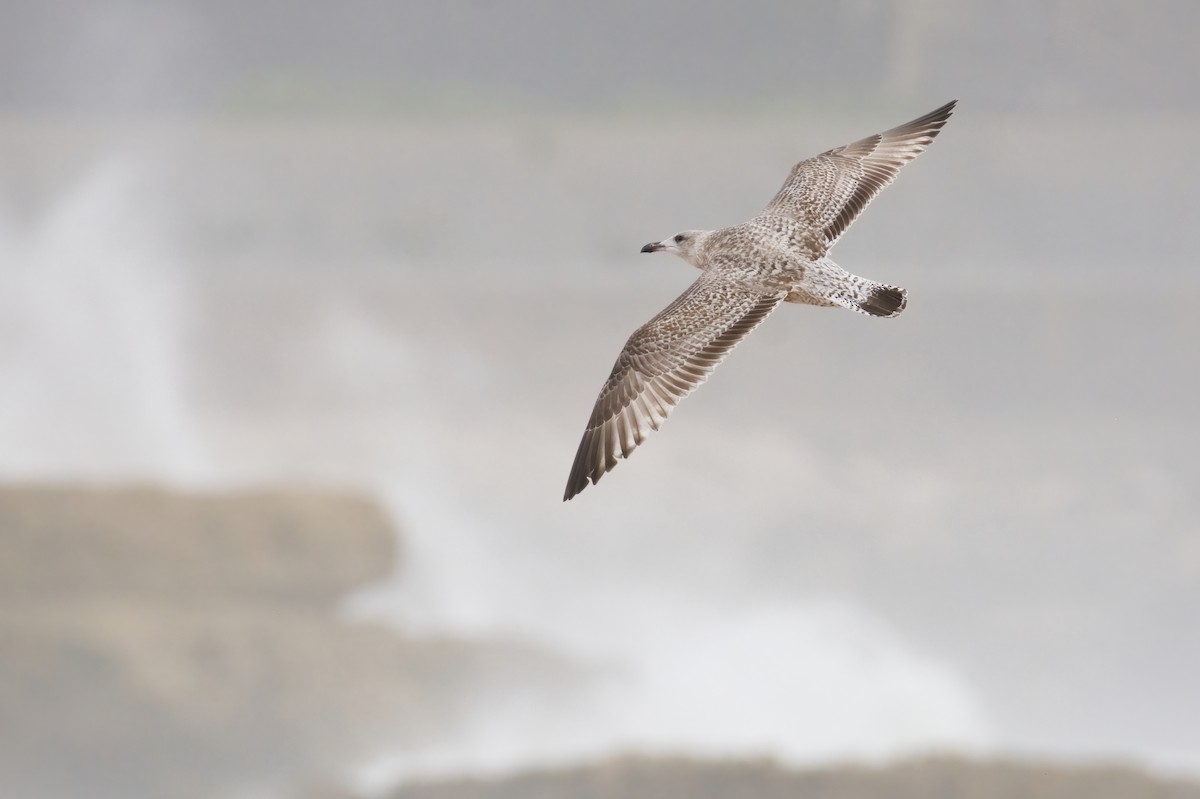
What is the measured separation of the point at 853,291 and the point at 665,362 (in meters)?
0.40

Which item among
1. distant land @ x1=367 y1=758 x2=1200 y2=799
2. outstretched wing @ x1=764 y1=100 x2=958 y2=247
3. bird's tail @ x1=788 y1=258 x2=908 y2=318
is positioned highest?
distant land @ x1=367 y1=758 x2=1200 y2=799

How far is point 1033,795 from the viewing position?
10156 mm

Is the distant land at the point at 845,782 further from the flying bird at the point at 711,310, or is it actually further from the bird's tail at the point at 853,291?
the bird's tail at the point at 853,291

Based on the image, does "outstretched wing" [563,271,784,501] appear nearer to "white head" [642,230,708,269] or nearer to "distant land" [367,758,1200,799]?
"white head" [642,230,708,269]

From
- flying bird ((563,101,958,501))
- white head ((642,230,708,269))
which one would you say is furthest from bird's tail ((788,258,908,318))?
white head ((642,230,708,269))

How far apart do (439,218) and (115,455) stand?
3.65m

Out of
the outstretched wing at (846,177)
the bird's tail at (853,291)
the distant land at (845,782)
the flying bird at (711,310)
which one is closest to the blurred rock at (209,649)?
the distant land at (845,782)

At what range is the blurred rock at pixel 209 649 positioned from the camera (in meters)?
11.3

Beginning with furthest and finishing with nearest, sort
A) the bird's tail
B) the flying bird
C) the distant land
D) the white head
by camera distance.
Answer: the distant land < the white head < the flying bird < the bird's tail

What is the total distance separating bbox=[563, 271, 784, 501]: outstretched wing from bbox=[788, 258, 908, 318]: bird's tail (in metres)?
0.08

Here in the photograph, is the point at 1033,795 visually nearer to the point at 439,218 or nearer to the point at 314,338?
the point at 439,218

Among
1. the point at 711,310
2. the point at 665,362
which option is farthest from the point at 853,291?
the point at 665,362

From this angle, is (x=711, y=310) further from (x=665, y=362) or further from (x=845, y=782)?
(x=845, y=782)

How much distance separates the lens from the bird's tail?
121 inches
